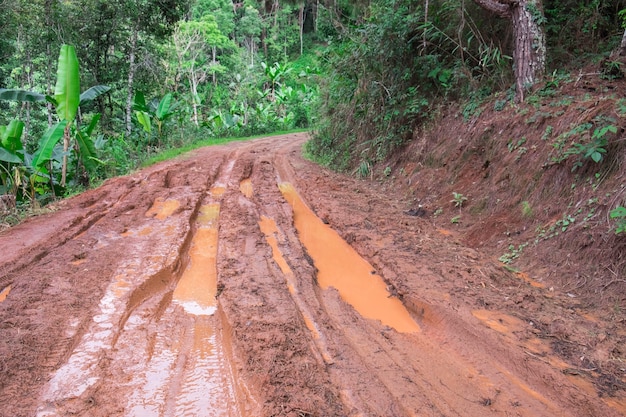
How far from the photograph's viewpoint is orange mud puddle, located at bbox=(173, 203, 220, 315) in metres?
4.25

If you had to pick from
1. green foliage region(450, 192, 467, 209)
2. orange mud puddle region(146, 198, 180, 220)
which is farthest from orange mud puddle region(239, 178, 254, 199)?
green foliage region(450, 192, 467, 209)

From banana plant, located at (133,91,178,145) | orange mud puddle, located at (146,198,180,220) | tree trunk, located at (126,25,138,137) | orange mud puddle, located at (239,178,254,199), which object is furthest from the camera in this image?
tree trunk, located at (126,25,138,137)

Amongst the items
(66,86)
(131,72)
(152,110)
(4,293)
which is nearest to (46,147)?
(66,86)

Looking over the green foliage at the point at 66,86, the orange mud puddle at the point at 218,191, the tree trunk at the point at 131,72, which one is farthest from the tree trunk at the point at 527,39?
the tree trunk at the point at 131,72

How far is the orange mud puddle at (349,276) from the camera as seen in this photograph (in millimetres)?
4324

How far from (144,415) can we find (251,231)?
3.78 meters

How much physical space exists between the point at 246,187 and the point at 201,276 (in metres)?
4.62

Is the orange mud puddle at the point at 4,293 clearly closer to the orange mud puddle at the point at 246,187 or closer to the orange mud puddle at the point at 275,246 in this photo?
the orange mud puddle at the point at 275,246

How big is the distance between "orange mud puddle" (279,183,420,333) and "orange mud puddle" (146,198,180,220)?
7.31ft

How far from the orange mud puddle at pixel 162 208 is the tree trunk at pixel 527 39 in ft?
22.2

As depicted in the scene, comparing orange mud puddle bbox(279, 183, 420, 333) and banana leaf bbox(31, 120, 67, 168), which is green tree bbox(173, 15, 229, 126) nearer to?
banana leaf bbox(31, 120, 67, 168)

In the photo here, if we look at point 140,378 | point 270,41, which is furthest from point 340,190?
point 270,41

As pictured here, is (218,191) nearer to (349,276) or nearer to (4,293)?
(349,276)

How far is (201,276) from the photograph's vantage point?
493cm
